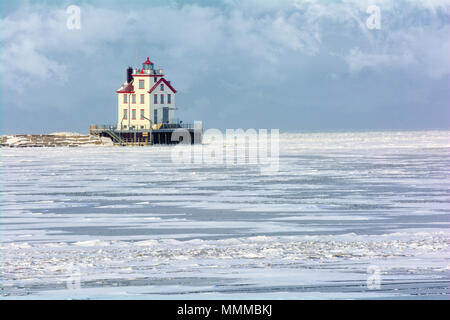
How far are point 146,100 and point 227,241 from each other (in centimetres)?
7862

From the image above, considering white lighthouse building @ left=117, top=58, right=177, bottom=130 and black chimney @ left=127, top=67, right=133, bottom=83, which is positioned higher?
black chimney @ left=127, top=67, right=133, bottom=83

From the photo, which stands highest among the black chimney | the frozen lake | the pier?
the black chimney

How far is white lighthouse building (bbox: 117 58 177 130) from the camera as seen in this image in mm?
91312

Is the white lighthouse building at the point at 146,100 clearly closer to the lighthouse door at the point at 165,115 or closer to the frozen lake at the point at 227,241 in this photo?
the lighthouse door at the point at 165,115

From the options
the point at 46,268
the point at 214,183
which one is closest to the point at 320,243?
the point at 46,268

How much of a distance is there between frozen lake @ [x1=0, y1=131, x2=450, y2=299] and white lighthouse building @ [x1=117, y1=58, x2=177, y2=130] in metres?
65.9

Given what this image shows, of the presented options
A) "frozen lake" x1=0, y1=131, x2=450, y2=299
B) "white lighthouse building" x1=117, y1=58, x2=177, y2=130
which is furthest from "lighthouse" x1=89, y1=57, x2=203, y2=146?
"frozen lake" x1=0, y1=131, x2=450, y2=299

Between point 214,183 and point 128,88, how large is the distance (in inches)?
2676

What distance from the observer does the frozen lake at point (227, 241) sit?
10047 mm

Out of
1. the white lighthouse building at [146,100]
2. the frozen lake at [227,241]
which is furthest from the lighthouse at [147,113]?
the frozen lake at [227,241]

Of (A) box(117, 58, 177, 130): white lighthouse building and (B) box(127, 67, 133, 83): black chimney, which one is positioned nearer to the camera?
(A) box(117, 58, 177, 130): white lighthouse building

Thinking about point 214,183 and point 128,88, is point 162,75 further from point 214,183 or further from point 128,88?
point 214,183

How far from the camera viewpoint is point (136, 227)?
51.3 ft

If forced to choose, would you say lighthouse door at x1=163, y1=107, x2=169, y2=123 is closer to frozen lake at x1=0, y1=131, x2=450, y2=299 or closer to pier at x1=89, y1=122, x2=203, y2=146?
pier at x1=89, y1=122, x2=203, y2=146
